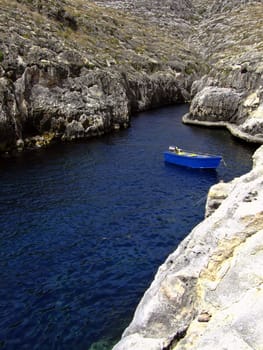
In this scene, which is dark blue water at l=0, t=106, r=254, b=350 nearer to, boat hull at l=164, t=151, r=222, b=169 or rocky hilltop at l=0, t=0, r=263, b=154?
boat hull at l=164, t=151, r=222, b=169

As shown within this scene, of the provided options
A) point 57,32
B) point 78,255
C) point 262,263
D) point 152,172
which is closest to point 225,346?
point 262,263

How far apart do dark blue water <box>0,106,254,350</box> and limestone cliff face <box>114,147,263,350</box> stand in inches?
352

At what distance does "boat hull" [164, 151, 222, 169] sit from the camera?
58.6 metres

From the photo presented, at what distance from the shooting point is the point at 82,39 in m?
115

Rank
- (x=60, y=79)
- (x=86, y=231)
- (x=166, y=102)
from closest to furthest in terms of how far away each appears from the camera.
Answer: (x=86, y=231) < (x=60, y=79) < (x=166, y=102)

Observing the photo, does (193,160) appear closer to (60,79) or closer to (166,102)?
(60,79)

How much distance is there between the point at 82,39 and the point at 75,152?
57.3 m

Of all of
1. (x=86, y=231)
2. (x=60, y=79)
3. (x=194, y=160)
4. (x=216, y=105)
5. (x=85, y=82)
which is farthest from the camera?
(x=216, y=105)

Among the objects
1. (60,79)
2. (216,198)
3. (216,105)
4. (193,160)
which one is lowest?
(193,160)

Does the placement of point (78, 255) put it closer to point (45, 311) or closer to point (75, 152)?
point (45, 311)

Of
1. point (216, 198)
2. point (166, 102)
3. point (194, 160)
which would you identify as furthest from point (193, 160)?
point (166, 102)

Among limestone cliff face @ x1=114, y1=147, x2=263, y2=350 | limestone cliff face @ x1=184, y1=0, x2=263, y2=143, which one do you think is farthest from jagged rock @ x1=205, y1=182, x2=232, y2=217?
limestone cliff face @ x1=184, y1=0, x2=263, y2=143

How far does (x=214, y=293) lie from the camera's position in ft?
46.3

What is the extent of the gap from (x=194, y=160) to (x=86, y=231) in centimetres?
2616
